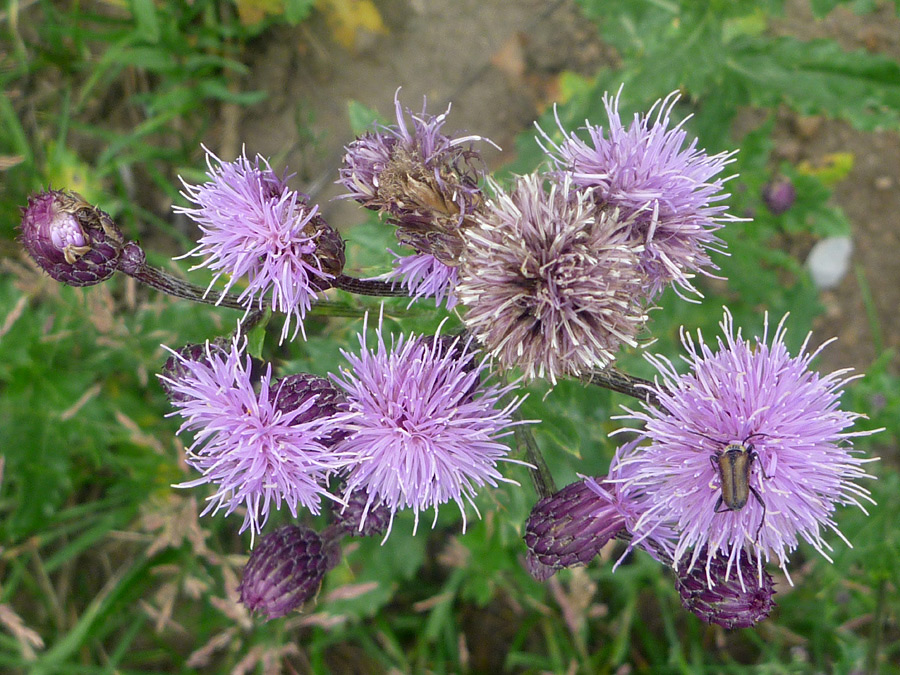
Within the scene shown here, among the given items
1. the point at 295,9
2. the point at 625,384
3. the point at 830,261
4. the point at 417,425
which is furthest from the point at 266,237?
the point at 830,261

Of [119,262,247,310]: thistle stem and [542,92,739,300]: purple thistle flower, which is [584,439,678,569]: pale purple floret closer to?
[542,92,739,300]: purple thistle flower

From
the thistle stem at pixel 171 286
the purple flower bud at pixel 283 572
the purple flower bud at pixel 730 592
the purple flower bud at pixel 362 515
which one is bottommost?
the purple flower bud at pixel 283 572

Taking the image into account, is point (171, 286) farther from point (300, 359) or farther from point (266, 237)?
point (300, 359)

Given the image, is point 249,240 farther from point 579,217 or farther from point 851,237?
point 851,237

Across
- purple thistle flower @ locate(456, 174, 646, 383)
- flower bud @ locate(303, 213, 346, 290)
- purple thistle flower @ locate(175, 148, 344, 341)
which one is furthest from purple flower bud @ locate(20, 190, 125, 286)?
purple thistle flower @ locate(456, 174, 646, 383)

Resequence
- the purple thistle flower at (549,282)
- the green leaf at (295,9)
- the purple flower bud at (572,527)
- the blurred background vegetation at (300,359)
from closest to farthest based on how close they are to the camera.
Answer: the purple thistle flower at (549,282) → the purple flower bud at (572,527) → the blurred background vegetation at (300,359) → the green leaf at (295,9)

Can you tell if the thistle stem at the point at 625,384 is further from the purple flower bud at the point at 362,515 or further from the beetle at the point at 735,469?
the purple flower bud at the point at 362,515

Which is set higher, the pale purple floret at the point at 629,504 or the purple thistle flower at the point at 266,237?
the purple thistle flower at the point at 266,237

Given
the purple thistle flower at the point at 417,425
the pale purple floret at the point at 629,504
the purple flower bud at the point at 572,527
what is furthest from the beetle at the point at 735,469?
the purple thistle flower at the point at 417,425
